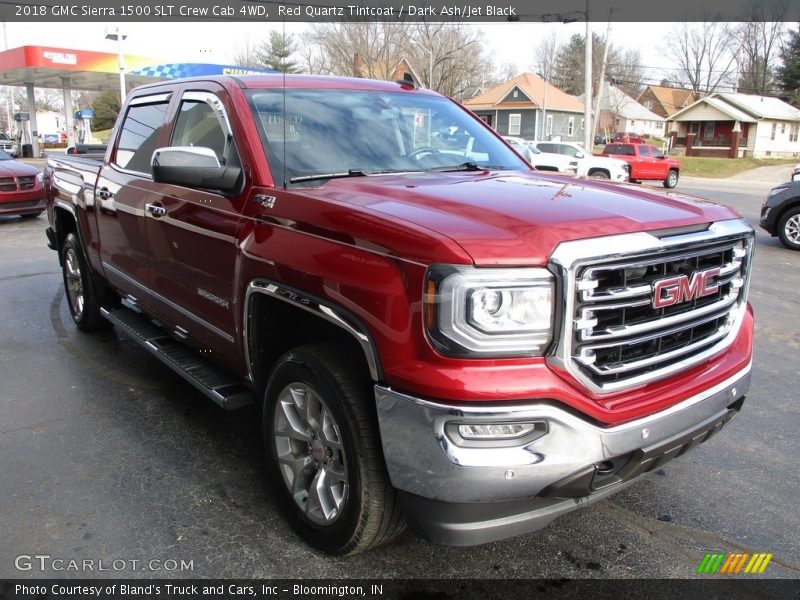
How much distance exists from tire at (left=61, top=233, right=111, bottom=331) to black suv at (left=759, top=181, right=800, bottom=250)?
10.6m

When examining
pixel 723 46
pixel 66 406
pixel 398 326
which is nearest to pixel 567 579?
pixel 398 326

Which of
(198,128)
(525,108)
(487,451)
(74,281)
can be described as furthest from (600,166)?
(525,108)

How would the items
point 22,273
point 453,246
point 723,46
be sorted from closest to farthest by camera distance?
point 453,246 < point 22,273 < point 723,46

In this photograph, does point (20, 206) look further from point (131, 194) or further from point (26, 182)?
point (131, 194)

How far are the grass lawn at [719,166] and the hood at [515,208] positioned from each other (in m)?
40.3

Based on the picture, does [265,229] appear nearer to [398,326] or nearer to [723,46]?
[398,326]

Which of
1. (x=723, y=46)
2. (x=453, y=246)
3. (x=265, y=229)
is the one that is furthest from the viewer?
(x=723, y=46)

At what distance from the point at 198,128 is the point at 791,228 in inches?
422

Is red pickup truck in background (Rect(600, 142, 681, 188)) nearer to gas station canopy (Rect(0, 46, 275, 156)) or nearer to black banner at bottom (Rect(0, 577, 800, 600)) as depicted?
gas station canopy (Rect(0, 46, 275, 156))

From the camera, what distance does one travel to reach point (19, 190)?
1336 cm

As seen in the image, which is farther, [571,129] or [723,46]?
[723,46]

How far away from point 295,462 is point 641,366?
1.53 meters

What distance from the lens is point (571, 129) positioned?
6644cm

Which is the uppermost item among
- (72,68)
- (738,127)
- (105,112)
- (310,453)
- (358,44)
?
(358,44)
